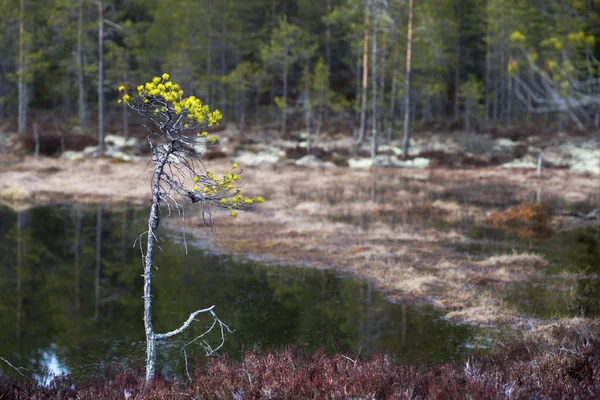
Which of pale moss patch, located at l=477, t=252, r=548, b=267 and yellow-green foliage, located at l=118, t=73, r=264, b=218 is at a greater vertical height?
yellow-green foliage, located at l=118, t=73, r=264, b=218

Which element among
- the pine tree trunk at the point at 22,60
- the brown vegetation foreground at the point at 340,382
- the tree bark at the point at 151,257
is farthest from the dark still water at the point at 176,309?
the pine tree trunk at the point at 22,60

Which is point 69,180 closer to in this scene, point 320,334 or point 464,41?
point 320,334

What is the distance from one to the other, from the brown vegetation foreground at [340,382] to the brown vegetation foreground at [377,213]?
383 centimetres

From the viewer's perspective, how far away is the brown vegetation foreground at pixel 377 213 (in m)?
12.6

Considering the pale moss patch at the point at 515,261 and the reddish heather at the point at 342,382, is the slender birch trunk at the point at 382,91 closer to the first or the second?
the pale moss patch at the point at 515,261

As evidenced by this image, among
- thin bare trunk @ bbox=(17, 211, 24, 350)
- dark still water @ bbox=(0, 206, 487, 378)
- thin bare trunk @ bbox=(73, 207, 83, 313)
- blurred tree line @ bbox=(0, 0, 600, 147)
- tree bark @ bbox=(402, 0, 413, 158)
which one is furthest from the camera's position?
blurred tree line @ bbox=(0, 0, 600, 147)

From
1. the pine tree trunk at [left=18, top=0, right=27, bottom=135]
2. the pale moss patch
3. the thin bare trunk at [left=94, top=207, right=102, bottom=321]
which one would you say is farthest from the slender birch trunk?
the pale moss patch

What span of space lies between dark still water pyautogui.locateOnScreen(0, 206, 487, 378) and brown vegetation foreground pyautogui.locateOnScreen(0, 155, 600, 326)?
0.99 meters

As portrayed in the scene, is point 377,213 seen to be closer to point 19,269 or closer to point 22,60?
point 19,269

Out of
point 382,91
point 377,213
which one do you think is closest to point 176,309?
point 377,213

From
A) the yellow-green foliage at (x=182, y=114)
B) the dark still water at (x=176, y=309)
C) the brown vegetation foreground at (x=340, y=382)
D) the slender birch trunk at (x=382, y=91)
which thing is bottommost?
the dark still water at (x=176, y=309)

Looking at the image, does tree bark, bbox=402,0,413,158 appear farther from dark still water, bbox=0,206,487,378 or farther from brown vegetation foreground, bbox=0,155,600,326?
dark still water, bbox=0,206,487,378

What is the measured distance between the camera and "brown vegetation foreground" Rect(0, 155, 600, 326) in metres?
12.6

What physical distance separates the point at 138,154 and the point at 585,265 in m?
29.5
